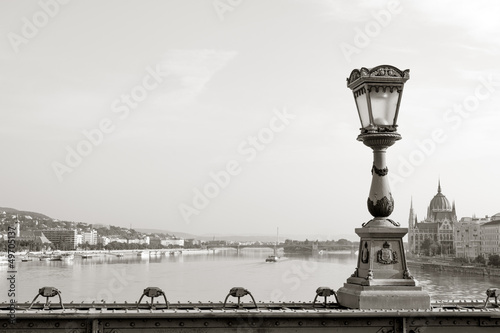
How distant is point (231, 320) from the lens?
18.1 ft

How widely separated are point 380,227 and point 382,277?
46 centimetres

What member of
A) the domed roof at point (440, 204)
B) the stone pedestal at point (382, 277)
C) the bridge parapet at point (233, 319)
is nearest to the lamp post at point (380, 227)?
the stone pedestal at point (382, 277)

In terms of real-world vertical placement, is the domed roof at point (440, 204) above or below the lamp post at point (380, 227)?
above

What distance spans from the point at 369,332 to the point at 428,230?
185826 millimetres

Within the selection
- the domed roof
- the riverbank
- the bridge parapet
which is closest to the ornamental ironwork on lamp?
the bridge parapet

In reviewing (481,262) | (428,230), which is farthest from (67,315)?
(428,230)

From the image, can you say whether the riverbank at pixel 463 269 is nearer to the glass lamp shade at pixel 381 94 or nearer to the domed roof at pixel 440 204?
the domed roof at pixel 440 204

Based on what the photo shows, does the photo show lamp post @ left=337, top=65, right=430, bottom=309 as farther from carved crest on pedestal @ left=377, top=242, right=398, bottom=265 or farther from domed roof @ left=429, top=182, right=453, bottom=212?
domed roof @ left=429, top=182, right=453, bottom=212

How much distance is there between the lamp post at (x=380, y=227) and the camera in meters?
6.07

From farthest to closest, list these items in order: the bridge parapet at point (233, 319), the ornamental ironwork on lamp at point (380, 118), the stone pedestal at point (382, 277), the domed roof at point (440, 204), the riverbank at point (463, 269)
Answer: the domed roof at point (440, 204) → the riverbank at point (463, 269) → the ornamental ironwork on lamp at point (380, 118) → the stone pedestal at point (382, 277) → the bridge parapet at point (233, 319)

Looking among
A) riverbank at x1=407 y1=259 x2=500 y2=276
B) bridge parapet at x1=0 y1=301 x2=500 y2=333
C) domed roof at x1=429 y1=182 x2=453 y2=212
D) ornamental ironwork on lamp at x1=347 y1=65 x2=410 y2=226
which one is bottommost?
riverbank at x1=407 y1=259 x2=500 y2=276

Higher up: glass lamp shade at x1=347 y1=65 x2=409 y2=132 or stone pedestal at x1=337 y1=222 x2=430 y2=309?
glass lamp shade at x1=347 y1=65 x2=409 y2=132

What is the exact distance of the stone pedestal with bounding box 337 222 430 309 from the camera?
604cm

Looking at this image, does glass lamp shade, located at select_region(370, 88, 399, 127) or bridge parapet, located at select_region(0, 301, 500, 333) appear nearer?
bridge parapet, located at select_region(0, 301, 500, 333)
